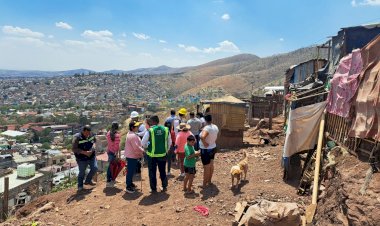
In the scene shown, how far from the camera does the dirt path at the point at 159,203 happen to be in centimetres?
634

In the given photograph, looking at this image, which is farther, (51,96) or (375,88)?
(51,96)

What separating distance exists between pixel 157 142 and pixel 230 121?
21.4 ft

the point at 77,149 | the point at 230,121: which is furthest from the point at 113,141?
the point at 230,121

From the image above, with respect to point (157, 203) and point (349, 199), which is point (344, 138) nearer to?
point (349, 199)

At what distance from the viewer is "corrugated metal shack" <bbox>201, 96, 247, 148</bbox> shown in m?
13.1

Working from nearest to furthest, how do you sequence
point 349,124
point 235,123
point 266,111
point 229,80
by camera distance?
point 349,124 → point 235,123 → point 266,111 → point 229,80

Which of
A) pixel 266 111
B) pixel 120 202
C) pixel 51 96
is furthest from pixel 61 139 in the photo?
pixel 51 96

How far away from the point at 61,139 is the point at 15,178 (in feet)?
134

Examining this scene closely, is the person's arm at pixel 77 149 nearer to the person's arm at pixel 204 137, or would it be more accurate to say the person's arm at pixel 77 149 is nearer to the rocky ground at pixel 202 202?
the rocky ground at pixel 202 202

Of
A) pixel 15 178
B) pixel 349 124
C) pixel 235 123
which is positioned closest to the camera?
pixel 349 124

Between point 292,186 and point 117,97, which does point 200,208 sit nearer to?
point 292,186

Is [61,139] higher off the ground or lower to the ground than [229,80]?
lower

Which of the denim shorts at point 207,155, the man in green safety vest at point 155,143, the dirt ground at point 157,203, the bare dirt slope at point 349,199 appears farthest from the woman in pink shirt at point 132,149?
the bare dirt slope at point 349,199

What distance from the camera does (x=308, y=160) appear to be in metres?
8.27
